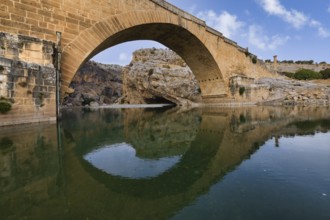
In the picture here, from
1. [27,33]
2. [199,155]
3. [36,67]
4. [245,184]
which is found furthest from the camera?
[27,33]

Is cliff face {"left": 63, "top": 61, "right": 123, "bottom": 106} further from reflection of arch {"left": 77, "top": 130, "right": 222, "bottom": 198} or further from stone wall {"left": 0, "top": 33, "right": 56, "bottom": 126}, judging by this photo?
reflection of arch {"left": 77, "top": 130, "right": 222, "bottom": 198}

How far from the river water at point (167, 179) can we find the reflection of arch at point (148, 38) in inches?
231

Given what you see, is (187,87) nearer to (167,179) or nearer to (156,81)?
(156,81)

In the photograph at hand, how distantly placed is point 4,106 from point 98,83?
1879 inches

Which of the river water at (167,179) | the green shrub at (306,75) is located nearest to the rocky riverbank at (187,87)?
the green shrub at (306,75)

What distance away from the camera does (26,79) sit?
27.4ft

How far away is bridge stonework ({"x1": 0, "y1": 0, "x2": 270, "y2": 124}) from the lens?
958cm

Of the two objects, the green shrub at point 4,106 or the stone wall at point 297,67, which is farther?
the stone wall at point 297,67

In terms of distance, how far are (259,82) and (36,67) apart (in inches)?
869

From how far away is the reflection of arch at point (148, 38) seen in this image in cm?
1086

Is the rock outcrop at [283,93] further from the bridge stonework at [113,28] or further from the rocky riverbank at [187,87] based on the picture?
the bridge stonework at [113,28]

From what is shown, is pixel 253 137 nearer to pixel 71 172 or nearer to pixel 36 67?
pixel 71 172

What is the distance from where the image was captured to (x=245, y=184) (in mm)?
3125

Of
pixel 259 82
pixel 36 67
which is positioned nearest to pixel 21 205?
pixel 36 67
